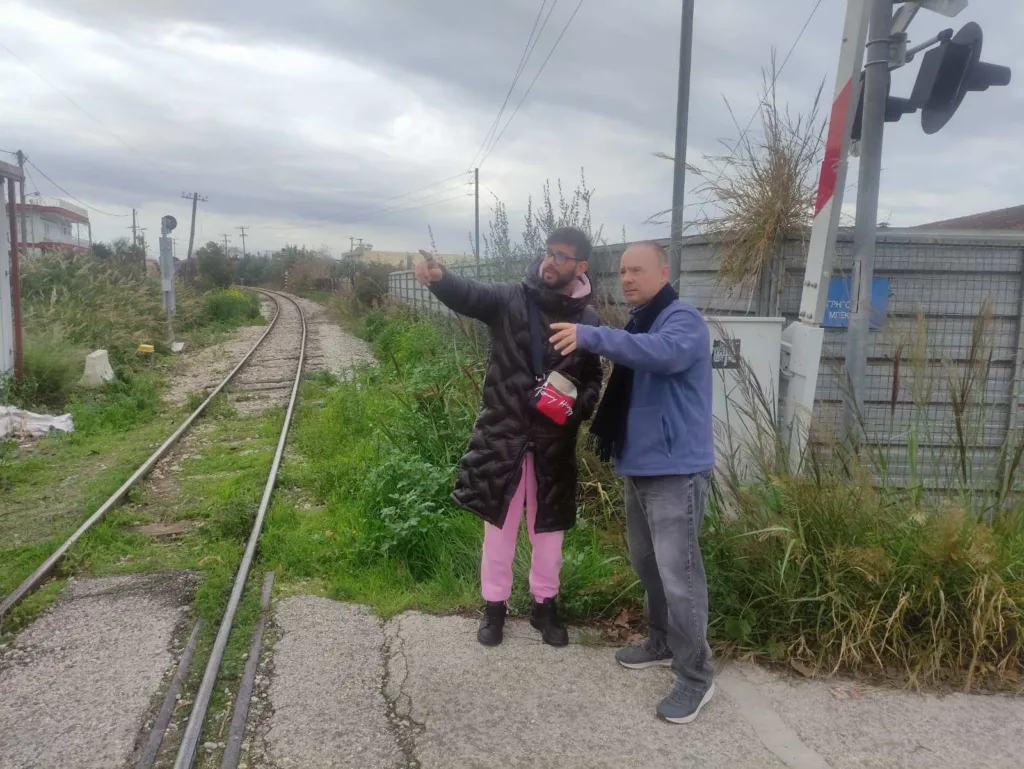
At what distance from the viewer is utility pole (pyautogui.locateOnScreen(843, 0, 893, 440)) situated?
3898 mm

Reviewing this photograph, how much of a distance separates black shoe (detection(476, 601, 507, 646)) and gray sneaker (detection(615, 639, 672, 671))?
0.56 meters

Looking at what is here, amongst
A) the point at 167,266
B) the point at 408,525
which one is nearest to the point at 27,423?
the point at 408,525

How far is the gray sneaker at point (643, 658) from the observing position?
3.44m

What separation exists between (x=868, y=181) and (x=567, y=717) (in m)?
2.93

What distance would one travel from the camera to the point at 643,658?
346 centimetres

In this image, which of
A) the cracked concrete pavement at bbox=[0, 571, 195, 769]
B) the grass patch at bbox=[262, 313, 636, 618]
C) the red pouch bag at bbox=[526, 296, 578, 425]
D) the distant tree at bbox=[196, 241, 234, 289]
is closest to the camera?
the cracked concrete pavement at bbox=[0, 571, 195, 769]

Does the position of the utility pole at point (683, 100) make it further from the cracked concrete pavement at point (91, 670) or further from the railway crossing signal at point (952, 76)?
the cracked concrete pavement at point (91, 670)

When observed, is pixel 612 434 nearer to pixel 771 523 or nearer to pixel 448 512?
pixel 771 523

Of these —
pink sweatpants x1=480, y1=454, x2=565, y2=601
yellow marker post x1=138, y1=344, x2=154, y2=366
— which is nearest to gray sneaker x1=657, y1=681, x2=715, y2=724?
pink sweatpants x1=480, y1=454, x2=565, y2=601

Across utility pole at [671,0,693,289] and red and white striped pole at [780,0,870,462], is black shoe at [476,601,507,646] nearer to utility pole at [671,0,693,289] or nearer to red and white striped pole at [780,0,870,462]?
red and white striped pole at [780,0,870,462]

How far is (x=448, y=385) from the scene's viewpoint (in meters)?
6.43

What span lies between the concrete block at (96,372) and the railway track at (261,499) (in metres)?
1.61

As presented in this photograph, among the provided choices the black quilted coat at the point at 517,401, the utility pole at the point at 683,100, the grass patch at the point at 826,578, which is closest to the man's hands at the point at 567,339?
the black quilted coat at the point at 517,401

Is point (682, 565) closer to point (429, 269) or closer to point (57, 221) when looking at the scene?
point (429, 269)
